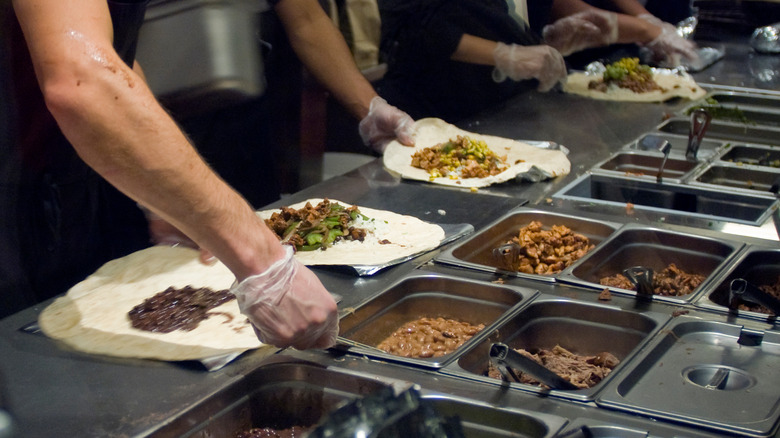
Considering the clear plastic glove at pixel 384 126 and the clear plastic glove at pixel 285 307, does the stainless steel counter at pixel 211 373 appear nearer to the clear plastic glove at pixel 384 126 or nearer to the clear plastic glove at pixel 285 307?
the clear plastic glove at pixel 285 307

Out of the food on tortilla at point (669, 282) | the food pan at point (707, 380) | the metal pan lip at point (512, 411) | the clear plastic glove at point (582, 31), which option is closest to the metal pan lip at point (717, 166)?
the food on tortilla at point (669, 282)

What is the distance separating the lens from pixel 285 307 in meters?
1.47

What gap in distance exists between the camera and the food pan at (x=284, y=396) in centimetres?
139

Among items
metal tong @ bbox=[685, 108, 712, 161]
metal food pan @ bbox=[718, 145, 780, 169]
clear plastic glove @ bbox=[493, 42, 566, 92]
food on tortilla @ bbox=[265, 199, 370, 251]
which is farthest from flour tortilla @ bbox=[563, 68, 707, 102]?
food on tortilla @ bbox=[265, 199, 370, 251]

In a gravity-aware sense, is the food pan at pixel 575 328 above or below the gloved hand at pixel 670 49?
below

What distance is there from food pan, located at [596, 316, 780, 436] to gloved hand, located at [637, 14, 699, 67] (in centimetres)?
304

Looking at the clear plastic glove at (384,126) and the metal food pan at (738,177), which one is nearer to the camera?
the metal food pan at (738,177)

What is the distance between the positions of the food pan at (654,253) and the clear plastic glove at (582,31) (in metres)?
2.13

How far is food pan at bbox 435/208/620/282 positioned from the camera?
2020 millimetres

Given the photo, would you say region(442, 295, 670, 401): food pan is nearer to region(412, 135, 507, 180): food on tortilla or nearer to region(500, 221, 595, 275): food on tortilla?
region(500, 221, 595, 275): food on tortilla

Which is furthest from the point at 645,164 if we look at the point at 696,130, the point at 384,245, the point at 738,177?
the point at 384,245

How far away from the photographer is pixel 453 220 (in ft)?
7.45

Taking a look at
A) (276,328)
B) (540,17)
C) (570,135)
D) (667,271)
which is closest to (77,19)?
(276,328)

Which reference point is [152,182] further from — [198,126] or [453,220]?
[198,126]
